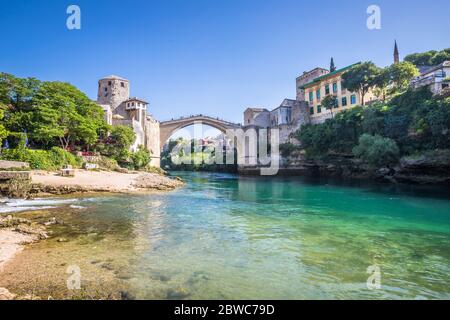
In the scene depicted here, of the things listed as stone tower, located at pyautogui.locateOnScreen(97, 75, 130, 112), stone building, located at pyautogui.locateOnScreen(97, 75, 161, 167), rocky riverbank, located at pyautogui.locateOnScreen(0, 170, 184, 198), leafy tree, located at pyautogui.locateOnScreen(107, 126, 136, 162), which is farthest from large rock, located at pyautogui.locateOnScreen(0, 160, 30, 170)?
stone tower, located at pyautogui.locateOnScreen(97, 75, 130, 112)

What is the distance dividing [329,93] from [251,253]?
4359 cm

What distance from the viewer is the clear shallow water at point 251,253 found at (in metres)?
5.50

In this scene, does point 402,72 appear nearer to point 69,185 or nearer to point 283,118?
point 283,118

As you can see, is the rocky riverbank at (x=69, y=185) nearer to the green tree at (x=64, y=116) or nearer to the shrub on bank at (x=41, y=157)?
the shrub on bank at (x=41, y=157)

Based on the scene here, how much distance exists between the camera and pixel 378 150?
27.2 m

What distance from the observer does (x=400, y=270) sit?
6480 millimetres

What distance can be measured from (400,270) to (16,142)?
103 feet

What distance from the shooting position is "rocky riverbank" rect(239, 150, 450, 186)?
83.1ft

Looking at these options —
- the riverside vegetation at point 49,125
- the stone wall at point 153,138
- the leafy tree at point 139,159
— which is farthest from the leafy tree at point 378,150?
the stone wall at point 153,138

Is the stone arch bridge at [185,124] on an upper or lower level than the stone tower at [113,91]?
lower

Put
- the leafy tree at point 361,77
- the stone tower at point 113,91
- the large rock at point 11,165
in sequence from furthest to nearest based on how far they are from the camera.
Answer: the stone tower at point 113,91, the leafy tree at point 361,77, the large rock at point 11,165

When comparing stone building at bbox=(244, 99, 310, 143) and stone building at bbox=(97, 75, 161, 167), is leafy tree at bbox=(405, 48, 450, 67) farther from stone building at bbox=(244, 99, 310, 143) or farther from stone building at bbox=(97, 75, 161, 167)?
stone building at bbox=(97, 75, 161, 167)

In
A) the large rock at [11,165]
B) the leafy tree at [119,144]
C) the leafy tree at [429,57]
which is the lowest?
the large rock at [11,165]

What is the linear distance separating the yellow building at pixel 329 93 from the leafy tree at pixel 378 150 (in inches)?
577
